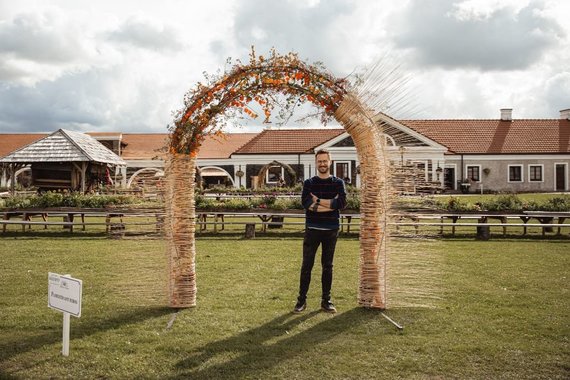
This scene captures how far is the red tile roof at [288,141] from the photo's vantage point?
3294cm

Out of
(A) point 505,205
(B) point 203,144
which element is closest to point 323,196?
(A) point 505,205

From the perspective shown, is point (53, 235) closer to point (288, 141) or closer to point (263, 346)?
point (263, 346)

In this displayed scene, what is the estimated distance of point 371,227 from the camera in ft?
18.6

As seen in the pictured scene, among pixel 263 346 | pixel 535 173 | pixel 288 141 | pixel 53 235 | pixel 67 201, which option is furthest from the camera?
pixel 288 141

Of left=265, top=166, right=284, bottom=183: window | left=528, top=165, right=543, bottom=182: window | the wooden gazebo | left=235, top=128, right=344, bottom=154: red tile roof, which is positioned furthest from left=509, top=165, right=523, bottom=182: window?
the wooden gazebo

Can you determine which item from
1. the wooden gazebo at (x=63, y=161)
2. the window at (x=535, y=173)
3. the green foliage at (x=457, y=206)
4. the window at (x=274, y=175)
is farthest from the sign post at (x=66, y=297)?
the window at (x=535, y=173)

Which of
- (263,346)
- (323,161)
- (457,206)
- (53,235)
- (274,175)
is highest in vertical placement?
(274,175)

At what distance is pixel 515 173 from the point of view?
32625mm

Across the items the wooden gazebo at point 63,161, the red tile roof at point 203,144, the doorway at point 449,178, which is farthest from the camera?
the red tile roof at point 203,144

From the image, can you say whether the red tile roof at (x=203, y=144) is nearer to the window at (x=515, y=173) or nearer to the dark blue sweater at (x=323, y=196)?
the window at (x=515, y=173)

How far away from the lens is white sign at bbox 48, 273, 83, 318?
3973 mm

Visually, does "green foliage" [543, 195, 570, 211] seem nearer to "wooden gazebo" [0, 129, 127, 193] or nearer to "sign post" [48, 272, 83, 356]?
"sign post" [48, 272, 83, 356]

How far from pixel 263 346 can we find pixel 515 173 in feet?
105

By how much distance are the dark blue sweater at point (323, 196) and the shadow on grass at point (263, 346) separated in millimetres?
964
